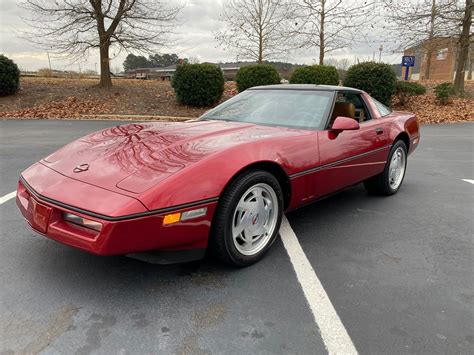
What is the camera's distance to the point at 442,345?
195 cm

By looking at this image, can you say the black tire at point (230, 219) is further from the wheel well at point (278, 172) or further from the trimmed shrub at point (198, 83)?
the trimmed shrub at point (198, 83)

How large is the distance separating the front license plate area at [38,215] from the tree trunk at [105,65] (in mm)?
13205

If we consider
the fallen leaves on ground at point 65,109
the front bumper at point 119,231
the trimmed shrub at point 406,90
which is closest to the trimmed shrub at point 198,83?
the fallen leaves on ground at point 65,109

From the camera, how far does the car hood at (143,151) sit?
227 centimetres

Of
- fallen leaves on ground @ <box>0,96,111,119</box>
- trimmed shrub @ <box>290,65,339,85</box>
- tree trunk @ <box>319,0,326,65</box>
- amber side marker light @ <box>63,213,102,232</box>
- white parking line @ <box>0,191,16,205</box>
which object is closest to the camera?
amber side marker light @ <box>63,213,102,232</box>

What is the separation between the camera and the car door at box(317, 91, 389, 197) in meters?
3.23

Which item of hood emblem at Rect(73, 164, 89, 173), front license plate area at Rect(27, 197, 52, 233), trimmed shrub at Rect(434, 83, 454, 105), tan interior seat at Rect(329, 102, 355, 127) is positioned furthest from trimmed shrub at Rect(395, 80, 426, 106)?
front license plate area at Rect(27, 197, 52, 233)

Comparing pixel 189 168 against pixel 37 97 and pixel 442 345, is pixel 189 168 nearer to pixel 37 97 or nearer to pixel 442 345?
pixel 442 345

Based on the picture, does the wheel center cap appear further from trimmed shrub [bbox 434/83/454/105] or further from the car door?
trimmed shrub [bbox 434/83/454/105]

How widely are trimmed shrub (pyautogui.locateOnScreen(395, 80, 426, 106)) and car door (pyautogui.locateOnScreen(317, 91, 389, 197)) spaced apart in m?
10.4

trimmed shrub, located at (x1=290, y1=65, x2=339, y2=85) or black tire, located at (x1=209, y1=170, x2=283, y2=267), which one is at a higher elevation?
trimmed shrub, located at (x1=290, y1=65, x2=339, y2=85)

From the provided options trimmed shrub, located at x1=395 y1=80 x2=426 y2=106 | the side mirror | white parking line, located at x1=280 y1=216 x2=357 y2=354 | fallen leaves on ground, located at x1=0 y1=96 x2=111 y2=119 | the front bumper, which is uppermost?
the side mirror

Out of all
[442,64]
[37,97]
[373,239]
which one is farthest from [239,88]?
[442,64]

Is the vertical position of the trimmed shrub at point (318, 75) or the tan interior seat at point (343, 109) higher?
the trimmed shrub at point (318, 75)
